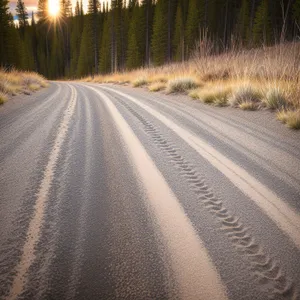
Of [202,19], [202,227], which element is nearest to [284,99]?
[202,227]

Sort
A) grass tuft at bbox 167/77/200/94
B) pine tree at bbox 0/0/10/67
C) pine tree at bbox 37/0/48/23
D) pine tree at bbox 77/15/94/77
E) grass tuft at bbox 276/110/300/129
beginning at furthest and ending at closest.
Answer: pine tree at bbox 37/0/48/23 → pine tree at bbox 77/15/94/77 → pine tree at bbox 0/0/10/67 → grass tuft at bbox 167/77/200/94 → grass tuft at bbox 276/110/300/129

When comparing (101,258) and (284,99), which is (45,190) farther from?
(284,99)

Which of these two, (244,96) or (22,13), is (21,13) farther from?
(244,96)

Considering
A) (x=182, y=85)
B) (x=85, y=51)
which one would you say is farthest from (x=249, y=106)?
(x=85, y=51)

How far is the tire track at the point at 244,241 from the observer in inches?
41.9

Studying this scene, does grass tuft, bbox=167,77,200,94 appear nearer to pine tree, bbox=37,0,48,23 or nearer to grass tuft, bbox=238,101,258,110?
grass tuft, bbox=238,101,258,110

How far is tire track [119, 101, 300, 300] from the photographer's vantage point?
1.06 metres

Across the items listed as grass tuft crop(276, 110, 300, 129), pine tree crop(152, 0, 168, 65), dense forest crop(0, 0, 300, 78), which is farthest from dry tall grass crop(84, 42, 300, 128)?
pine tree crop(152, 0, 168, 65)

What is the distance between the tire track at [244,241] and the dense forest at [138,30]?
19.2m

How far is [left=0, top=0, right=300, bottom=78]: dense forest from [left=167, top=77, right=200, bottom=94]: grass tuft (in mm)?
13046

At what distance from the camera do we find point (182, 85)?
7.41 m

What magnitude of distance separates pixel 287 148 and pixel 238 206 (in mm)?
1413

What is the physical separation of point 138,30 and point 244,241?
42.4 meters

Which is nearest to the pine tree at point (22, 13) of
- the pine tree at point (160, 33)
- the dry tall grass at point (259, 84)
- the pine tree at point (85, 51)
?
the pine tree at point (85, 51)
